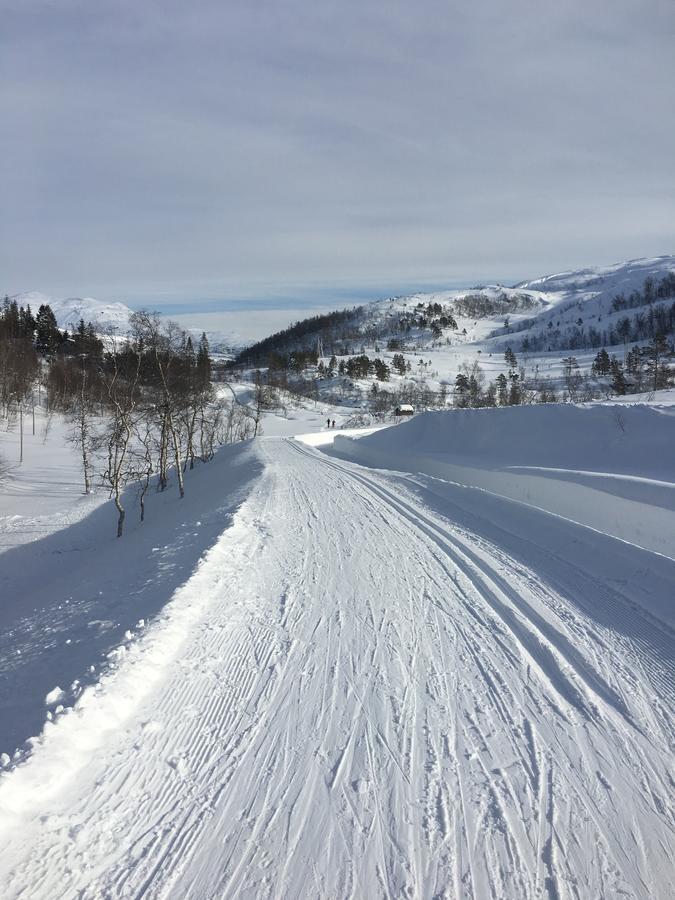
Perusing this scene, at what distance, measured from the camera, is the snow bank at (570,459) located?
9.84 m

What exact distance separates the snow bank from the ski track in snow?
4.33 metres

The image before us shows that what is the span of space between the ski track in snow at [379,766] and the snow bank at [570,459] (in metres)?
4.33

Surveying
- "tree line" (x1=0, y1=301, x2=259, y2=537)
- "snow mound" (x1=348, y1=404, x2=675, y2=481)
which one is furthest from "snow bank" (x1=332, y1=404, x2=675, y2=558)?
"tree line" (x1=0, y1=301, x2=259, y2=537)

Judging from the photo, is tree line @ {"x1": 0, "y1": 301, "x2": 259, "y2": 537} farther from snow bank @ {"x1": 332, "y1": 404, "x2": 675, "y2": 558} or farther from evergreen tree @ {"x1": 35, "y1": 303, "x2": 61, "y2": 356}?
evergreen tree @ {"x1": 35, "y1": 303, "x2": 61, "y2": 356}

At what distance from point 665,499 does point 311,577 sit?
7579mm

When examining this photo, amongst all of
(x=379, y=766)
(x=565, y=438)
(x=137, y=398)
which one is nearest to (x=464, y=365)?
(x=565, y=438)

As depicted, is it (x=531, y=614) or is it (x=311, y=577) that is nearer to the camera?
(x=531, y=614)

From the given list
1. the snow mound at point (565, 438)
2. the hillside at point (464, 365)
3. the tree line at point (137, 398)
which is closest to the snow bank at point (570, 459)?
the snow mound at point (565, 438)

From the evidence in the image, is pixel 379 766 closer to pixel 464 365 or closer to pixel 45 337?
pixel 45 337

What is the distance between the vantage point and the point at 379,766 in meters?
3.42

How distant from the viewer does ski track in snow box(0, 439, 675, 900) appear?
2.64 metres

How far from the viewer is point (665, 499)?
31.1ft

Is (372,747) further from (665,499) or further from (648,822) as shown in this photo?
(665,499)

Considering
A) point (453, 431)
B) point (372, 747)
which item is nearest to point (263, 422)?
point (453, 431)
